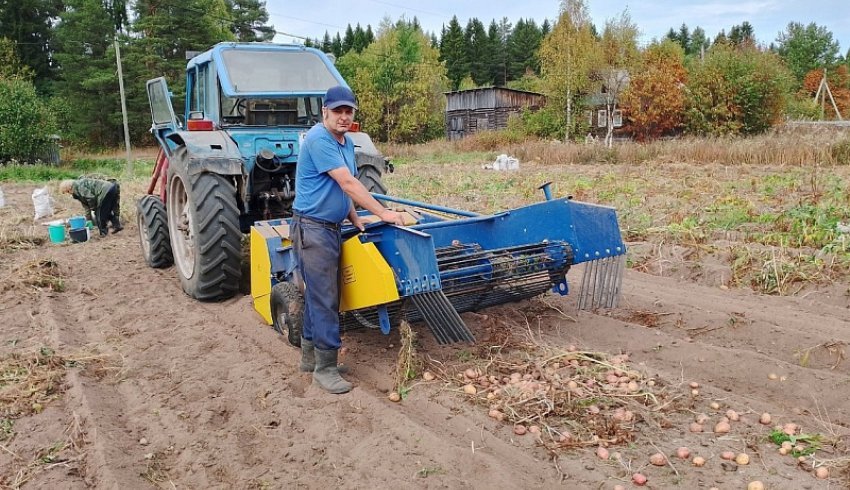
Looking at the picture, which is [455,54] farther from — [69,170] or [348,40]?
[69,170]

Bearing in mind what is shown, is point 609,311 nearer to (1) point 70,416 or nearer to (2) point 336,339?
(2) point 336,339

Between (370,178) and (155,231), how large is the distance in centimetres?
244

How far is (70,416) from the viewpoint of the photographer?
3469mm

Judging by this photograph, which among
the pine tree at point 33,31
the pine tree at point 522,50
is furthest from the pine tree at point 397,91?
the pine tree at point 522,50

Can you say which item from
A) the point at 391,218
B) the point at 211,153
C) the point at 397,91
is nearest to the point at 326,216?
the point at 391,218

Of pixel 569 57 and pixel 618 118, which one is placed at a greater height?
pixel 569 57

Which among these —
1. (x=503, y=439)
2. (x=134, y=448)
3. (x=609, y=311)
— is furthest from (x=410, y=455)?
(x=609, y=311)

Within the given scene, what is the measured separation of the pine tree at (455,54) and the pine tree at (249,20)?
18.5 meters

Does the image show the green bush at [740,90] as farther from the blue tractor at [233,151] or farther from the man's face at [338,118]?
the man's face at [338,118]

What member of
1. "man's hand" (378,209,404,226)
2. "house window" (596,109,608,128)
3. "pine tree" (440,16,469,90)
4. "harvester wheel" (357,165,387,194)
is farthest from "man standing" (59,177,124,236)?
"pine tree" (440,16,469,90)

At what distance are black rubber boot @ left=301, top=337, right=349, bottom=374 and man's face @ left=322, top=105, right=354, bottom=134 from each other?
1.27m

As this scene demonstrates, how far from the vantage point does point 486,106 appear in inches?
1660

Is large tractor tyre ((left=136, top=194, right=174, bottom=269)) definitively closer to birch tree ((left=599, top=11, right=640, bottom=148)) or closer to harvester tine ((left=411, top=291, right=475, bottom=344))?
harvester tine ((left=411, top=291, right=475, bottom=344))

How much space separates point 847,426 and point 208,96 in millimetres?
5426
